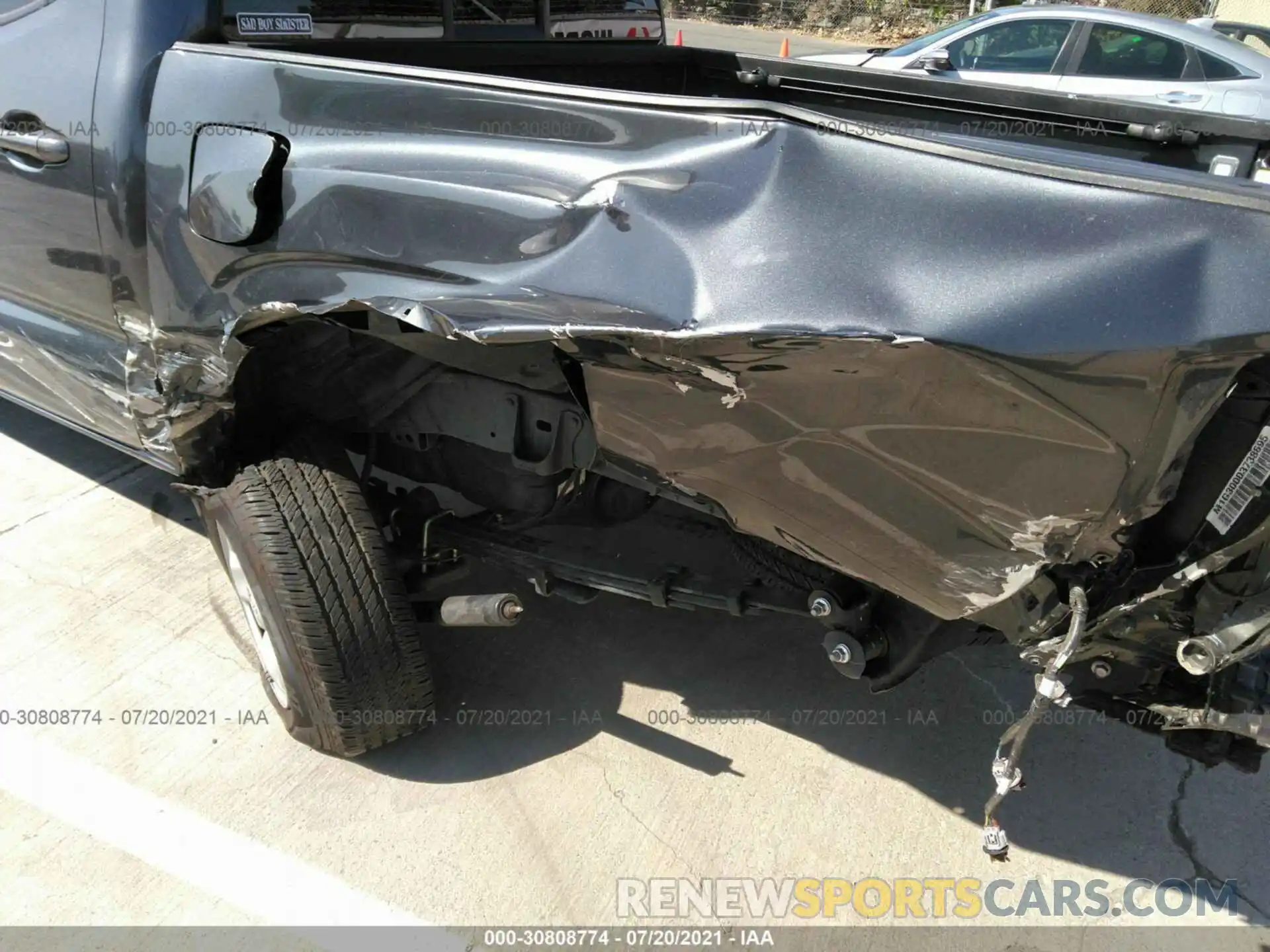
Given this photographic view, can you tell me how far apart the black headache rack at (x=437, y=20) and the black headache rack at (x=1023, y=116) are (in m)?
0.52

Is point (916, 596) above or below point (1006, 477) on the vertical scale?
below

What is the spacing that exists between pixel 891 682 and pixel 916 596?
49cm

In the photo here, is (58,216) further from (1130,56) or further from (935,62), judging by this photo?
(1130,56)

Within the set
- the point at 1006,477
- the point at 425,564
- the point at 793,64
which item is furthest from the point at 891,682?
the point at 793,64

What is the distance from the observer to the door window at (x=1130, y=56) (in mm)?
6965

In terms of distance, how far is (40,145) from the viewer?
2564 millimetres

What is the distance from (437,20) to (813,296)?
2028 mm

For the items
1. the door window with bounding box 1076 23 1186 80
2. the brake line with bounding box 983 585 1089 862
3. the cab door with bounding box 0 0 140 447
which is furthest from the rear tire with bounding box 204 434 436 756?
the door window with bounding box 1076 23 1186 80

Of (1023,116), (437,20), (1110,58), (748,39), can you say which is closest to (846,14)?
(748,39)

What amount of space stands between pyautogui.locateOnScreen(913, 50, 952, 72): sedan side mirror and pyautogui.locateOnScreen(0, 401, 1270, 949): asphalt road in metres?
5.61

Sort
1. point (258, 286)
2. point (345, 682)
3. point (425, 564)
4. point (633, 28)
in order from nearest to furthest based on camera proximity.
Answer: 1. point (258, 286)
2. point (345, 682)
3. point (425, 564)
4. point (633, 28)

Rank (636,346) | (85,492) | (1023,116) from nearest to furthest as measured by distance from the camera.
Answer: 1. (636,346)
2. (1023,116)
3. (85,492)

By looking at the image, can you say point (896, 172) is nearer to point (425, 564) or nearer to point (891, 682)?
point (891, 682)

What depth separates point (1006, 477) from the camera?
5.09ft
